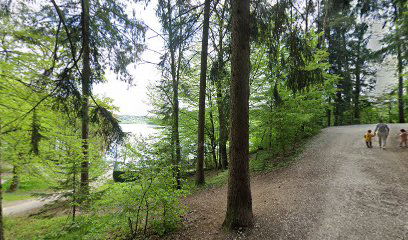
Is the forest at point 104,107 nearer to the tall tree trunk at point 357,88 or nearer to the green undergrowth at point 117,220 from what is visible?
the green undergrowth at point 117,220

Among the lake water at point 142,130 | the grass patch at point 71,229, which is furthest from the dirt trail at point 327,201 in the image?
the lake water at point 142,130

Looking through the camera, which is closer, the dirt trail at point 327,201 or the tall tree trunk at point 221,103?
the dirt trail at point 327,201

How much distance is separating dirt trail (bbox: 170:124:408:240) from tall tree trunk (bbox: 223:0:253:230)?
473 mm

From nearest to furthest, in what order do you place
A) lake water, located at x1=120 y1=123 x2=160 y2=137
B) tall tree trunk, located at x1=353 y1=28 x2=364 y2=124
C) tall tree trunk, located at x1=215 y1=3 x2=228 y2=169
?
lake water, located at x1=120 y1=123 x2=160 y2=137, tall tree trunk, located at x1=215 y1=3 x2=228 y2=169, tall tree trunk, located at x1=353 y1=28 x2=364 y2=124

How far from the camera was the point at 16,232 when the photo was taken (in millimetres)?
6953

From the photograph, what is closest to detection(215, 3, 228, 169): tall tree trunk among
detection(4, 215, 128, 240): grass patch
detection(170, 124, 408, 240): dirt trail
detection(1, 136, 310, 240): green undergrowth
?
detection(170, 124, 408, 240): dirt trail

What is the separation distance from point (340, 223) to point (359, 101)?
64.4ft

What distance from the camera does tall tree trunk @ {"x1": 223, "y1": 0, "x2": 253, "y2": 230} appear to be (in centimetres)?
398

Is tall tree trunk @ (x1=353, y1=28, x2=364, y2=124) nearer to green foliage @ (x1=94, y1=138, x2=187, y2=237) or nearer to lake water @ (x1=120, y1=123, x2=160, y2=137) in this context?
lake water @ (x1=120, y1=123, x2=160, y2=137)

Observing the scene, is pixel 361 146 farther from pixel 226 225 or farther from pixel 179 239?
pixel 179 239

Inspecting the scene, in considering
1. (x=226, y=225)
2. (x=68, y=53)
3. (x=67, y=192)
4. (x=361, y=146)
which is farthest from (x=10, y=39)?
(x=361, y=146)

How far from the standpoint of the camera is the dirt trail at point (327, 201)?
396 cm

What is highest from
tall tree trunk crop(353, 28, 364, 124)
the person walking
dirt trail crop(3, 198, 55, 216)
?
tall tree trunk crop(353, 28, 364, 124)

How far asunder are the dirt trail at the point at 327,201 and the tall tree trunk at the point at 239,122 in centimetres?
47
